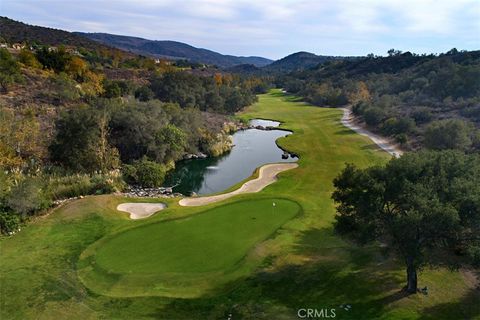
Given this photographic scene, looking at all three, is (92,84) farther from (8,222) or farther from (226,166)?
(8,222)

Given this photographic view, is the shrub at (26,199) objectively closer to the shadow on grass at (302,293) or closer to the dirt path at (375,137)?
the shadow on grass at (302,293)

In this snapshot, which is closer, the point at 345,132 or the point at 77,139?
the point at 77,139

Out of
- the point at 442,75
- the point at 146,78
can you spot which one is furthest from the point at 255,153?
the point at 442,75

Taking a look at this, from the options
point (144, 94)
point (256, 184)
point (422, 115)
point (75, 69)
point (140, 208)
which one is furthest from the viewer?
point (75, 69)

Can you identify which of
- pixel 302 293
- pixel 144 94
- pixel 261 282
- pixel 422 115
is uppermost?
pixel 422 115

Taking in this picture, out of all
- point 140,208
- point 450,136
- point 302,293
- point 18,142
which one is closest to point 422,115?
point 450,136

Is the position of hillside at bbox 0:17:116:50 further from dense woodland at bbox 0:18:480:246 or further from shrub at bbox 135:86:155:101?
shrub at bbox 135:86:155:101
